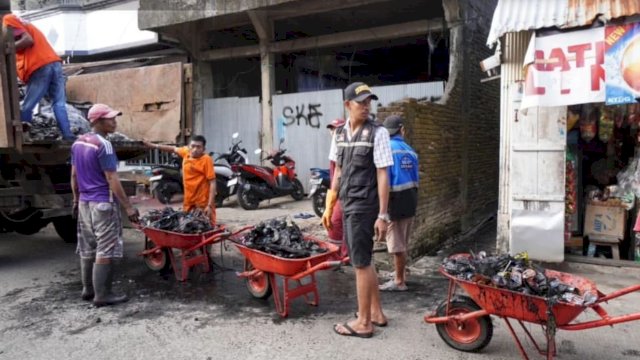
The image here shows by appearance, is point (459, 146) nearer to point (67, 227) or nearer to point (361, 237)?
point (361, 237)

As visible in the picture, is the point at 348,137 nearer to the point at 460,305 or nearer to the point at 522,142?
the point at 460,305

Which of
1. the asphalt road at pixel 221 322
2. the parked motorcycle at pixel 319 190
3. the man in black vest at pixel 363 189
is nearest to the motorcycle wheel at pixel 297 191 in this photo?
the parked motorcycle at pixel 319 190

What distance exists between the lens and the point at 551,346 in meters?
3.17

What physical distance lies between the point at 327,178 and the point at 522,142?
3.58m

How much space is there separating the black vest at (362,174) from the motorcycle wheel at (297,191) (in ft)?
20.9

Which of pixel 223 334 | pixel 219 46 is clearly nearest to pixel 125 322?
pixel 223 334

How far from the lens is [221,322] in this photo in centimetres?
427

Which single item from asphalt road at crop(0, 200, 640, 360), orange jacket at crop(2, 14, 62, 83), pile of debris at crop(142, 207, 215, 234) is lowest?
asphalt road at crop(0, 200, 640, 360)

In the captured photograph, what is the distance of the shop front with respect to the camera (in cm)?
506

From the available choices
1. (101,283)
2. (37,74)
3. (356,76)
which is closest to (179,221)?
(101,283)

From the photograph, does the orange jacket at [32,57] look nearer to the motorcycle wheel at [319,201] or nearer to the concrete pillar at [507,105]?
the motorcycle wheel at [319,201]

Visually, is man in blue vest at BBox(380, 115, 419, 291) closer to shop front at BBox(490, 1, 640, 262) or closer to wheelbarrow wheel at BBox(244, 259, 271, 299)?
wheelbarrow wheel at BBox(244, 259, 271, 299)

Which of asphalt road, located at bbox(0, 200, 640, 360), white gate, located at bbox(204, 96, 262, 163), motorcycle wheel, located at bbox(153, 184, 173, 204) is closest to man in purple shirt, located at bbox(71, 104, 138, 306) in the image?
asphalt road, located at bbox(0, 200, 640, 360)

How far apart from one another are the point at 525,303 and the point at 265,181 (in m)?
6.96
